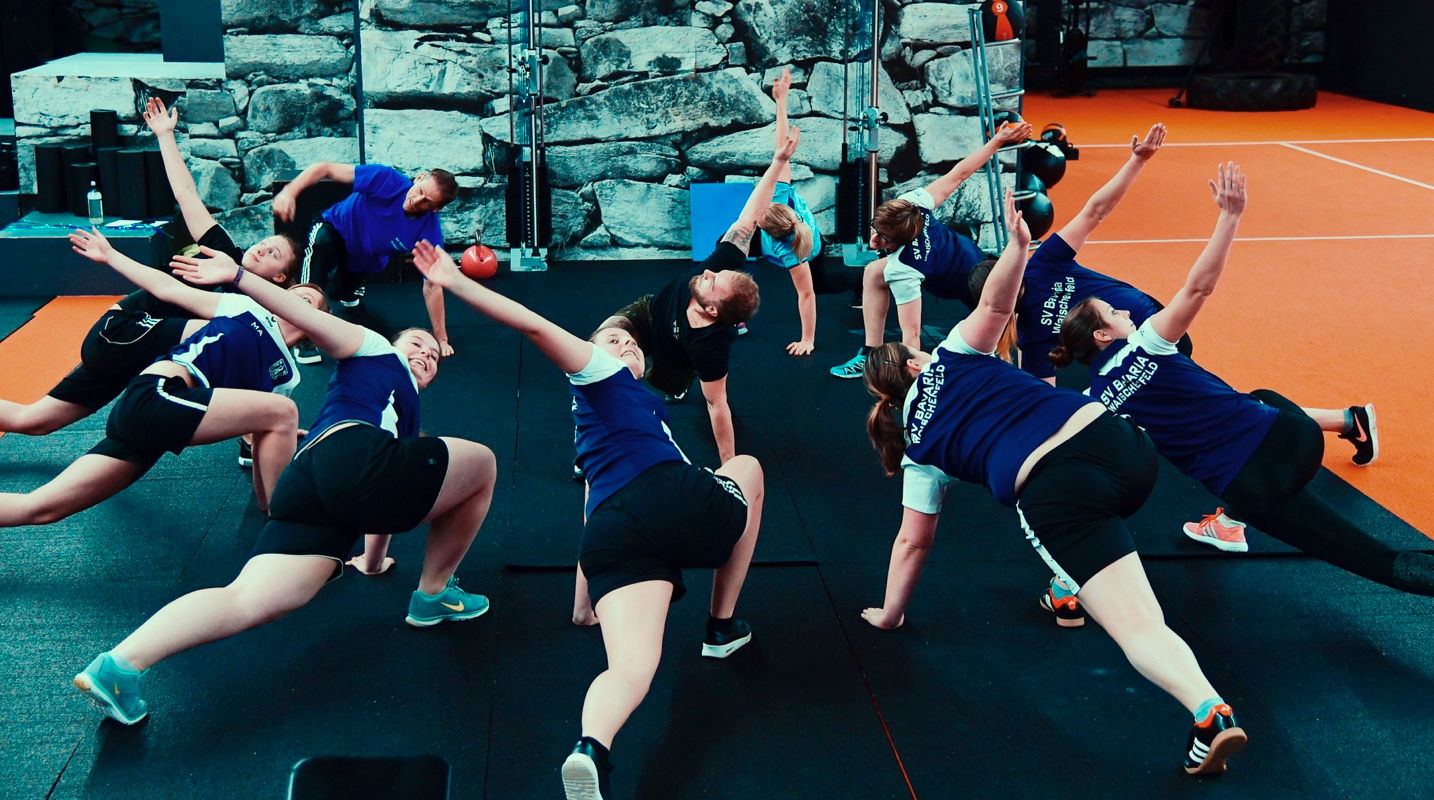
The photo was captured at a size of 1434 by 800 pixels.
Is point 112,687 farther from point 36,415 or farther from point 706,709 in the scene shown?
point 36,415

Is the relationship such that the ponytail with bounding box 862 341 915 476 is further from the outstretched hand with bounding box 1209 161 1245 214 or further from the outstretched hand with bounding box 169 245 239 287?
the outstretched hand with bounding box 169 245 239 287

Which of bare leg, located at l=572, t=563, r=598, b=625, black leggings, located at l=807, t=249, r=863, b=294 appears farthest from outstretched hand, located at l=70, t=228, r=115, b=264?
black leggings, located at l=807, t=249, r=863, b=294

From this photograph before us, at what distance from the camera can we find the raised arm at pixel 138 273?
10.3 feet

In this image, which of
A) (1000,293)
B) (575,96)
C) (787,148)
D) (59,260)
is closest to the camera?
(1000,293)

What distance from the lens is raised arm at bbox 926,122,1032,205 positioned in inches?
168

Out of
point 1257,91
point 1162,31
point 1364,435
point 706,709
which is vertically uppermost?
point 1162,31

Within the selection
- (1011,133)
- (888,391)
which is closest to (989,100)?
(1011,133)

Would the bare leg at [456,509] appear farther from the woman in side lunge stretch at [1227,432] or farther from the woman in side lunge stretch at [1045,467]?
the woman in side lunge stretch at [1227,432]

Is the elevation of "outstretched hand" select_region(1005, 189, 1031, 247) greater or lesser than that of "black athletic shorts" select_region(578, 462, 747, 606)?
greater

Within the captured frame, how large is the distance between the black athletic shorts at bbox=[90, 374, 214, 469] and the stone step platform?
11.7 feet

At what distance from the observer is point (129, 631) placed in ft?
10.6

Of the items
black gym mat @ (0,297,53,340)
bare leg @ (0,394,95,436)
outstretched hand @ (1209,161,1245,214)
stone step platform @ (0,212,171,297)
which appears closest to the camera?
outstretched hand @ (1209,161,1245,214)

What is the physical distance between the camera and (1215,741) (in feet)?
8.14

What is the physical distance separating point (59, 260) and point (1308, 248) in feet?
26.1
